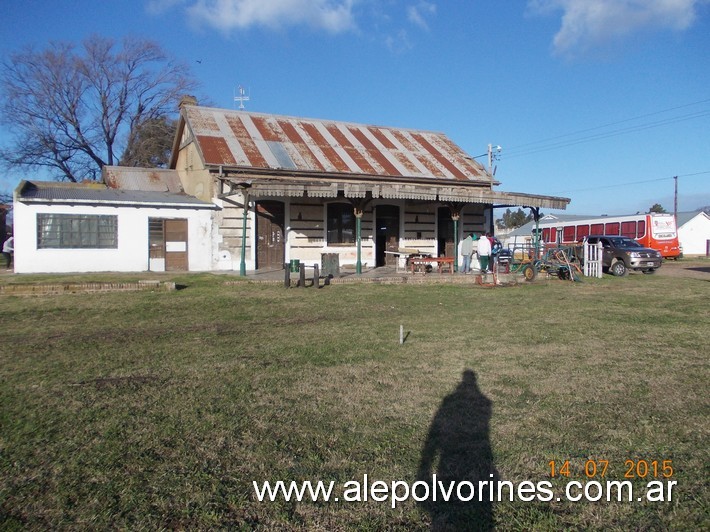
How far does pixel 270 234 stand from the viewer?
2038 cm

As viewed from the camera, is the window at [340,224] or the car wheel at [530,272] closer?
the car wheel at [530,272]

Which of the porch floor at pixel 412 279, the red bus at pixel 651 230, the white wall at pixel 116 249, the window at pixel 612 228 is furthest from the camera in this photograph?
the window at pixel 612 228

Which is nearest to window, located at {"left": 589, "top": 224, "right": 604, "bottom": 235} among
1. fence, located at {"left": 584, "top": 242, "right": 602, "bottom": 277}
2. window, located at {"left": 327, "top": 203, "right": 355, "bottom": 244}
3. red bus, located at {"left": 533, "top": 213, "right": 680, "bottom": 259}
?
red bus, located at {"left": 533, "top": 213, "right": 680, "bottom": 259}

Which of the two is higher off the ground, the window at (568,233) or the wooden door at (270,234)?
the window at (568,233)

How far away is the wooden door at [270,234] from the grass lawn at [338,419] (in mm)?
11235

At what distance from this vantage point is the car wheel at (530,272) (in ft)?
57.1

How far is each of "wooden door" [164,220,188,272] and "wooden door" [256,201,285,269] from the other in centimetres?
258

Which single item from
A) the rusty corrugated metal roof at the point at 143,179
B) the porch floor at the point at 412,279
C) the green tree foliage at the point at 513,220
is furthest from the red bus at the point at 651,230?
the green tree foliage at the point at 513,220

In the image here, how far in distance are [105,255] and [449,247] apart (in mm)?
13669

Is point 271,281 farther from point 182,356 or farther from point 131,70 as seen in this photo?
point 131,70

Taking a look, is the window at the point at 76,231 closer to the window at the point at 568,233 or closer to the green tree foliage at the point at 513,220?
the window at the point at 568,233

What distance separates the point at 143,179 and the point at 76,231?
6.81 m

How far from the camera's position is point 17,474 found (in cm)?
334

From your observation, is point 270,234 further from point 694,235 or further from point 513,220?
point 513,220
